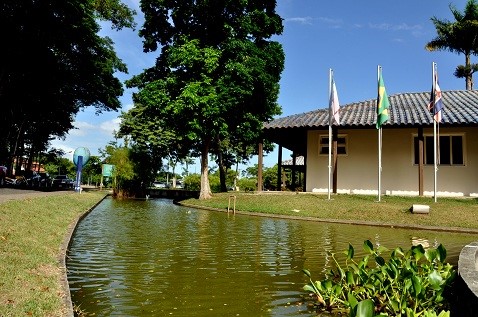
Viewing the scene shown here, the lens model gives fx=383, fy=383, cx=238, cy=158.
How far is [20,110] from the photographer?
3231 cm

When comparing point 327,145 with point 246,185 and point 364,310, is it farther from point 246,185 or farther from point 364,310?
point 246,185

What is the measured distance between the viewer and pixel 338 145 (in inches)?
864

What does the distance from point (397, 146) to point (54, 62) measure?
81.3 feet

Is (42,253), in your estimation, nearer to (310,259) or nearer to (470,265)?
(310,259)

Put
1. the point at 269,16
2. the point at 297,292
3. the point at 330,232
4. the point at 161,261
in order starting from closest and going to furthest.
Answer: the point at 297,292, the point at 161,261, the point at 330,232, the point at 269,16

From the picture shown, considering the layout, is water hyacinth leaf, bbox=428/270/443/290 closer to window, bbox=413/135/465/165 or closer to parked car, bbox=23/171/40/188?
window, bbox=413/135/465/165

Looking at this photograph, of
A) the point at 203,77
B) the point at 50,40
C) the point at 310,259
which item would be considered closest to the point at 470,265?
the point at 310,259

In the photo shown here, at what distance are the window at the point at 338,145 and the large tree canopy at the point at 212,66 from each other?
4.78 m

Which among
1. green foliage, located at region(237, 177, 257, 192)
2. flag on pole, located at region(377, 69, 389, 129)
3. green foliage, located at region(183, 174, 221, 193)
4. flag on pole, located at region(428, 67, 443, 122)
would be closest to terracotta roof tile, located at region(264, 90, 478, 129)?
flag on pole, located at region(428, 67, 443, 122)

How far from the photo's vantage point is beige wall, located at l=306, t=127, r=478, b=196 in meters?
19.6

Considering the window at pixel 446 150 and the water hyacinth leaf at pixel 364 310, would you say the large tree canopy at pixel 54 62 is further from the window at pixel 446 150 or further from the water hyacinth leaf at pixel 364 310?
the water hyacinth leaf at pixel 364 310

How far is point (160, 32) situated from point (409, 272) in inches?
994

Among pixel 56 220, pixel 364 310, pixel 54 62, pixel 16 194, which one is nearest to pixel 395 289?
pixel 364 310

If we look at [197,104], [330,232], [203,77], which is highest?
[203,77]
